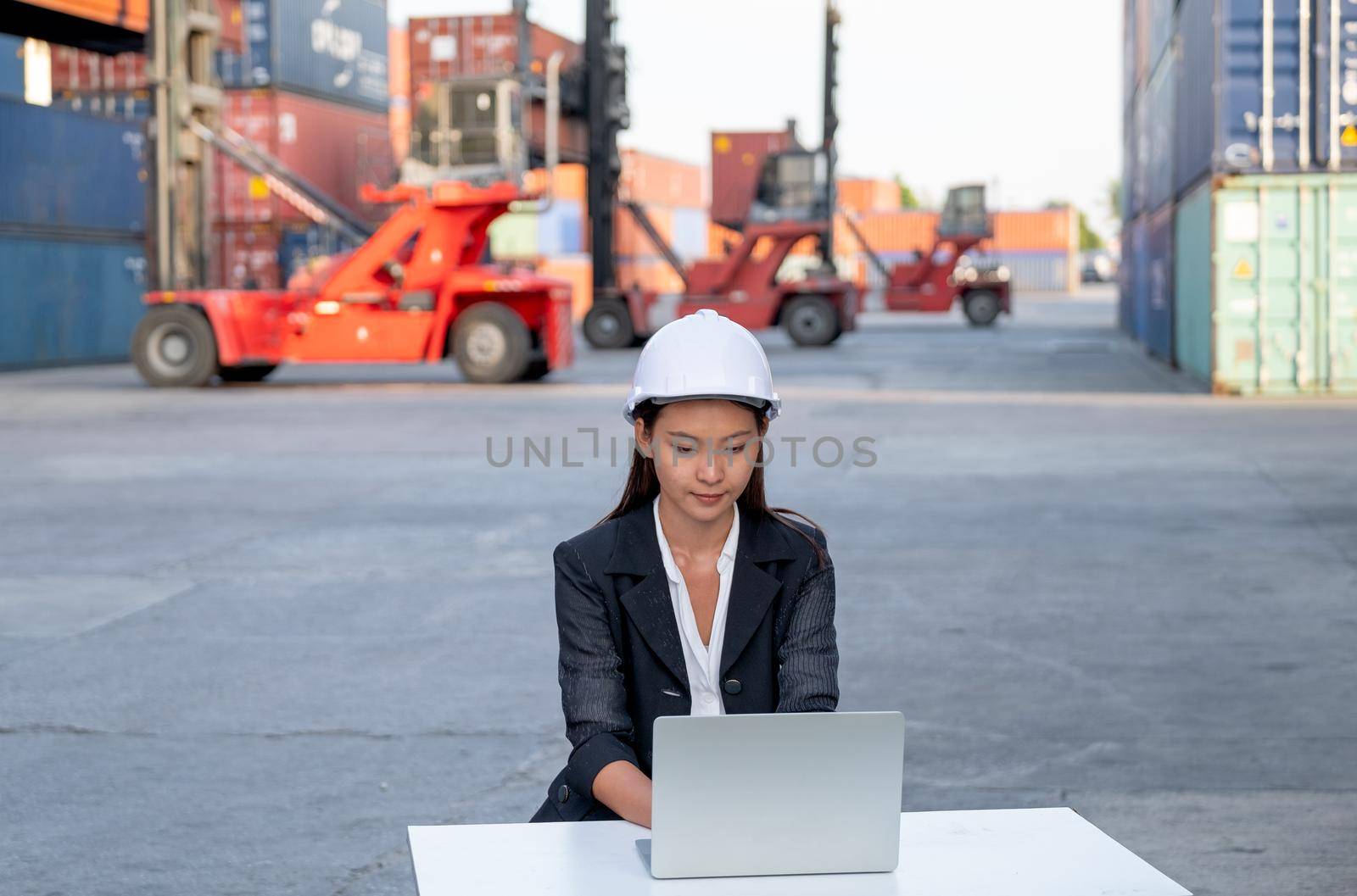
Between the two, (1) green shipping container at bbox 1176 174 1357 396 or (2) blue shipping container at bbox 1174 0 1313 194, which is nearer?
(2) blue shipping container at bbox 1174 0 1313 194

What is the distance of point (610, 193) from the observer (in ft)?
100

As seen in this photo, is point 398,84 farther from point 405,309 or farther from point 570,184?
point 405,309

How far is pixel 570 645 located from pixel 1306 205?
53.3 ft

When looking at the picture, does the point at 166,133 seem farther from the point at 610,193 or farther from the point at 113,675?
the point at 113,675

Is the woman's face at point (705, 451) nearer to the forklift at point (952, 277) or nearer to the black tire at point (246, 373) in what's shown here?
the black tire at point (246, 373)

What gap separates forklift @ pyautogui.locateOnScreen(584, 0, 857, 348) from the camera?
99.5 feet

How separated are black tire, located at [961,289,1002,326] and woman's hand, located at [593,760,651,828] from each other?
39.8 m

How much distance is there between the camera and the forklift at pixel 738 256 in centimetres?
3031

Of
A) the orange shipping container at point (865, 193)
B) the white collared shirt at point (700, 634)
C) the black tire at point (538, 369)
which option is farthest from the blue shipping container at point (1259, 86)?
the orange shipping container at point (865, 193)

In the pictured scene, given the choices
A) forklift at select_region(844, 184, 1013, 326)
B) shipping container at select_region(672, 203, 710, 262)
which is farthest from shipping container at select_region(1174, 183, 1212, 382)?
shipping container at select_region(672, 203, 710, 262)

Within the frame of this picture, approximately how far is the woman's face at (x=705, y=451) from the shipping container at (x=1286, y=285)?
1600cm

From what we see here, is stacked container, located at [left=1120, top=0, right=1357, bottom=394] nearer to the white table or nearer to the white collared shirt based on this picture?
→ the white collared shirt

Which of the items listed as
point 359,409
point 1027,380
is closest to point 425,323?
point 359,409

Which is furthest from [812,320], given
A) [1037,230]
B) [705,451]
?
[1037,230]
